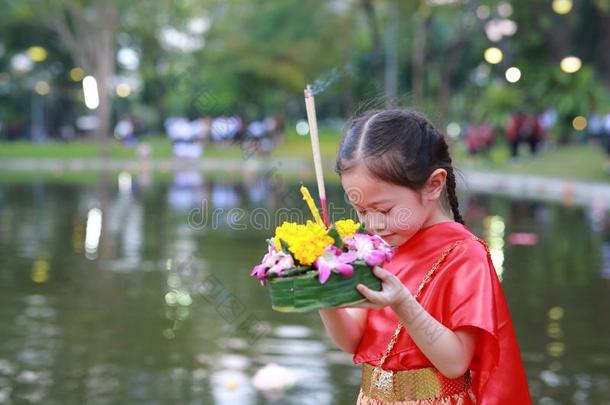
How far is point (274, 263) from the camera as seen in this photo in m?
2.60

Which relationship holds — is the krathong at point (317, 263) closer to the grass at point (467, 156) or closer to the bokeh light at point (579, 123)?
the grass at point (467, 156)

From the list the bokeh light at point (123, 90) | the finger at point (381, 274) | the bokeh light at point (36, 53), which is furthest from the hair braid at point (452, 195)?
the bokeh light at point (123, 90)

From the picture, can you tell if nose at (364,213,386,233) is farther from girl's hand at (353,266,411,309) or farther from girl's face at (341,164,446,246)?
girl's hand at (353,266,411,309)

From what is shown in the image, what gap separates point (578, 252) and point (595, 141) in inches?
909

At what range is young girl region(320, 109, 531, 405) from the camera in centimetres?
275

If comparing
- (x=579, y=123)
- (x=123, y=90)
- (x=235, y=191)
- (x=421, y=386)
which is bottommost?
(x=421, y=386)

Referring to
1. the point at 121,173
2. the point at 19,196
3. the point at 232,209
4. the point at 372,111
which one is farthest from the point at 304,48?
the point at 372,111

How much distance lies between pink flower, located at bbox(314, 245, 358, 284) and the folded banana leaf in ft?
0.04

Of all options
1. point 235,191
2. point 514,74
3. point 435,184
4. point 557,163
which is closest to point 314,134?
point 435,184

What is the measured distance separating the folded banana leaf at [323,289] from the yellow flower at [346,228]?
11cm

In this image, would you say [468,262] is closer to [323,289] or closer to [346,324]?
[346,324]

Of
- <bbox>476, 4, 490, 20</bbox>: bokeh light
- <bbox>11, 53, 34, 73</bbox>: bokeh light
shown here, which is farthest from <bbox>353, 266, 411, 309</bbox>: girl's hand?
<bbox>11, 53, 34, 73</bbox>: bokeh light

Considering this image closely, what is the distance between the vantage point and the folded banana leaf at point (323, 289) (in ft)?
8.26

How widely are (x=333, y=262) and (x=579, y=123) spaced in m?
36.5
